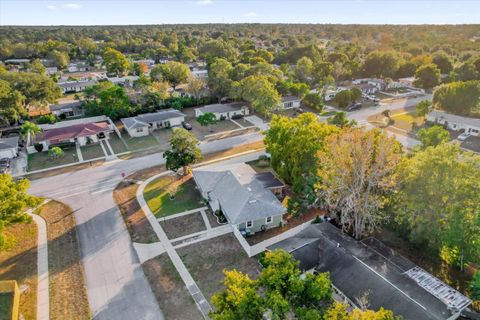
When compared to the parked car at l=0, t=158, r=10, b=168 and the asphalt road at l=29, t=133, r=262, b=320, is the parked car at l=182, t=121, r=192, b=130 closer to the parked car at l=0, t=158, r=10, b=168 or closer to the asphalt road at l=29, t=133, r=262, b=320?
the asphalt road at l=29, t=133, r=262, b=320

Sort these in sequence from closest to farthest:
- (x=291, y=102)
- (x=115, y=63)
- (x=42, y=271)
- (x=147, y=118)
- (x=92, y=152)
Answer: (x=42, y=271) < (x=92, y=152) < (x=147, y=118) < (x=291, y=102) < (x=115, y=63)

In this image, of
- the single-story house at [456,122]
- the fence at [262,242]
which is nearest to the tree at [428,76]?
the single-story house at [456,122]

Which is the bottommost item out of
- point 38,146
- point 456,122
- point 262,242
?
point 262,242

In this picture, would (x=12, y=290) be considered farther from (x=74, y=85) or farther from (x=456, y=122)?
(x=74, y=85)

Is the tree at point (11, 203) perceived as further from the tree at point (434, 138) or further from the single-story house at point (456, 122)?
the single-story house at point (456, 122)

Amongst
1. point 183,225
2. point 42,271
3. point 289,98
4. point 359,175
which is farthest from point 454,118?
point 42,271

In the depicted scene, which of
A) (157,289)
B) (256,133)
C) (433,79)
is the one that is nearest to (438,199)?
(157,289)
